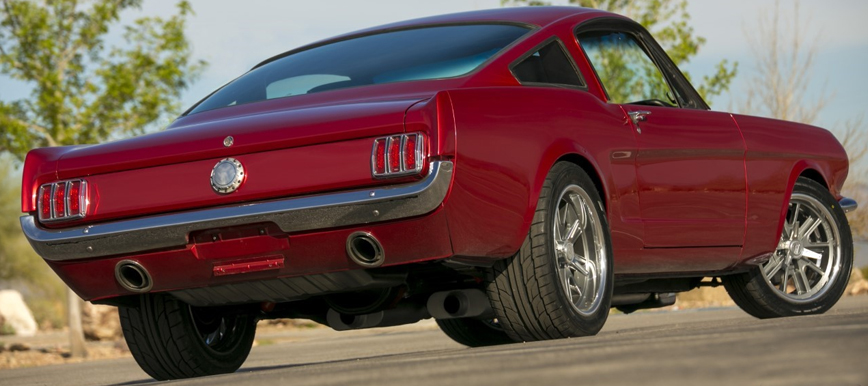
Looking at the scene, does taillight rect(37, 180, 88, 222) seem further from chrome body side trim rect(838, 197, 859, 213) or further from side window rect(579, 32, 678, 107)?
chrome body side trim rect(838, 197, 859, 213)

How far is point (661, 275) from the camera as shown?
594 cm

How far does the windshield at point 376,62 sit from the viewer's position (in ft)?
→ 17.0

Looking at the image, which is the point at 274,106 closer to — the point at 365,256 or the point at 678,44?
the point at 365,256

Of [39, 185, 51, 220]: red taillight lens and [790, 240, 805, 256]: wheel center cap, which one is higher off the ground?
[39, 185, 51, 220]: red taillight lens

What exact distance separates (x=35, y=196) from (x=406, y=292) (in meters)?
1.51

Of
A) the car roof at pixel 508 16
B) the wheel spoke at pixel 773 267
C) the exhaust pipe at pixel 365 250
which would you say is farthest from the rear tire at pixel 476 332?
the exhaust pipe at pixel 365 250

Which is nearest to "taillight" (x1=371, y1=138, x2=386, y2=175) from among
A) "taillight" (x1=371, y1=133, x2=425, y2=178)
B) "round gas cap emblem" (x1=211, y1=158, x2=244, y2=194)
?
A: "taillight" (x1=371, y1=133, x2=425, y2=178)

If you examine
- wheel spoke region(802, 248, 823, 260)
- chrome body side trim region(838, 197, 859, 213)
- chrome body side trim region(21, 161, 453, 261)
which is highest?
chrome body side trim region(21, 161, 453, 261)

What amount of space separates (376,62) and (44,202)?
58.4 inches

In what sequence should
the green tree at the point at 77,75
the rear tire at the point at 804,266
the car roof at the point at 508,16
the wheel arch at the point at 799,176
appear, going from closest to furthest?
1. the car roof at the point at 508,16
2. the wheel arch at the point at 799,176
3. the rear tire at the point at 804,266
4. the green tree at the point at 77,75

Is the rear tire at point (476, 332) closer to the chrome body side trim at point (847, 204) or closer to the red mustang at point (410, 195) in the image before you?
the red mustang at point (410, 195)

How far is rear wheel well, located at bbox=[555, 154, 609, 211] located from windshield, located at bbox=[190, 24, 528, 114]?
529 mm

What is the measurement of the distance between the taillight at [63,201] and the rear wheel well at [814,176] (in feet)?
13.5

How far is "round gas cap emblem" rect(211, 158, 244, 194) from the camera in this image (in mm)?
4523
